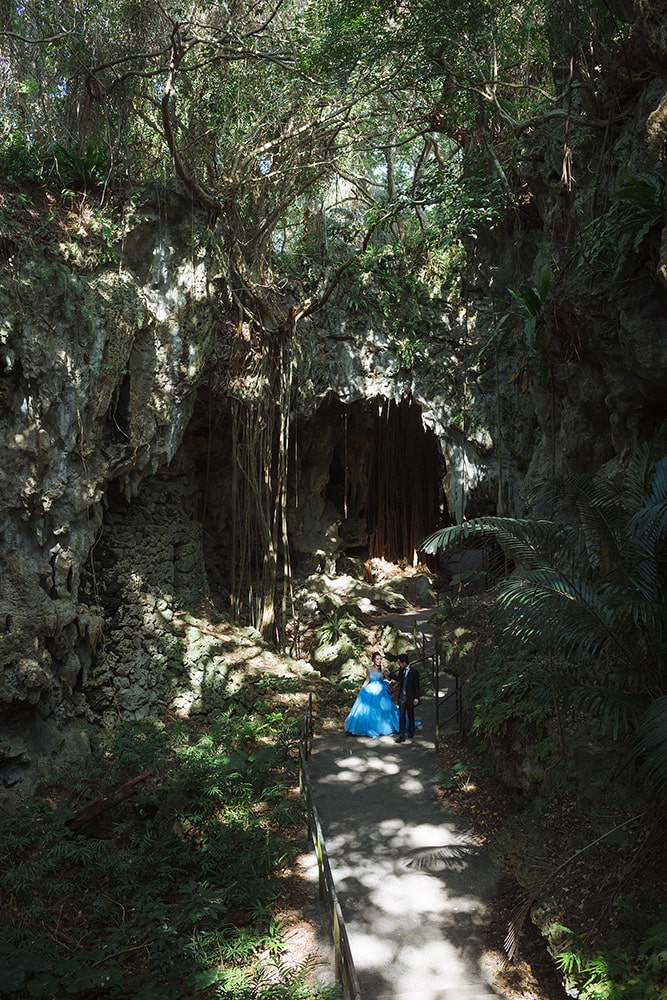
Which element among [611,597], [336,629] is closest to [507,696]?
[611,597]

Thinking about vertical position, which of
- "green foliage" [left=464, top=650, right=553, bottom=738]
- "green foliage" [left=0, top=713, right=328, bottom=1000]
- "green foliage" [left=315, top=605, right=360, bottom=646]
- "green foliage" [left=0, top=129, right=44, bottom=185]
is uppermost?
"green foliage" [left=0, top=129, right=44, bottom=185]

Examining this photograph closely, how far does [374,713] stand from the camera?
8.53 meters

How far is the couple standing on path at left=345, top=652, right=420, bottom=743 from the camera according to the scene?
323 inches

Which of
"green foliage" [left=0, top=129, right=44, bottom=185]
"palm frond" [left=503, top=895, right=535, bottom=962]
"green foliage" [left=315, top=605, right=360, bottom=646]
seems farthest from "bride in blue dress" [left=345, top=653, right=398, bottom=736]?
"green foliage" [left=0, top=129, right=44, bottom=185]

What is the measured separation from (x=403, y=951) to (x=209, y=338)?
826cm

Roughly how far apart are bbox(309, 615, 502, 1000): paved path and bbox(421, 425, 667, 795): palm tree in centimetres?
159

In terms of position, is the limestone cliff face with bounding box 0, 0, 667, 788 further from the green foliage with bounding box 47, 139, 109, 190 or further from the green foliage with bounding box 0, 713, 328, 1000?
the green foliage with bounding box 0, 713, 328, 1000

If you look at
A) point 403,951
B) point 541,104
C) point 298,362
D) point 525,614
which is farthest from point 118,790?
point 541,104

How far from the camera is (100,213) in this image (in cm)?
918

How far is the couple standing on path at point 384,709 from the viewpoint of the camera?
8.20 meters

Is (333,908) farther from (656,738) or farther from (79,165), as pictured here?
(79,165)

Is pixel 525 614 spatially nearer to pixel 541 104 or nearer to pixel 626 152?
pixel 626 152

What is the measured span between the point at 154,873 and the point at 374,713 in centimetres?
329

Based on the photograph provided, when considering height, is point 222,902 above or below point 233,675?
below
